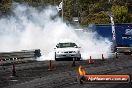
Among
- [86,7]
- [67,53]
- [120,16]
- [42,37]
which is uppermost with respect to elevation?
[86,7]

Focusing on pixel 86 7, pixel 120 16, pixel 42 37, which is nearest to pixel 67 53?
pixel 42 37

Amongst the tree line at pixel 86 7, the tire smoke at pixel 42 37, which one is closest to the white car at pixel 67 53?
the tire smoke at pixel 42 37

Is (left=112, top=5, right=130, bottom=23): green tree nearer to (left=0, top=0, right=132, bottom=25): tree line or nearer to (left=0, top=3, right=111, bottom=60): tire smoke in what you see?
(left=0, top=0, right=132, bottom=25): tree line

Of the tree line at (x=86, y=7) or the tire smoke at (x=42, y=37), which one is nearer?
the tire smoke at (x=42, y=37)

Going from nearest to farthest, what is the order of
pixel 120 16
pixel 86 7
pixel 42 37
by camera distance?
pixel 42 37 → pixel 120 16 → pixel 86 7

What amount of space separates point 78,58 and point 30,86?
17.0 metres

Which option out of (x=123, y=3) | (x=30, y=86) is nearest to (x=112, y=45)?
(x=30, y=86)

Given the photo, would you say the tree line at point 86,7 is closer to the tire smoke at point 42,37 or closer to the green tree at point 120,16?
the green tree at point 120,16

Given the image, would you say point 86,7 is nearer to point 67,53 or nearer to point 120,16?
point 120,16

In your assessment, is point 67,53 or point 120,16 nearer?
point 67,53

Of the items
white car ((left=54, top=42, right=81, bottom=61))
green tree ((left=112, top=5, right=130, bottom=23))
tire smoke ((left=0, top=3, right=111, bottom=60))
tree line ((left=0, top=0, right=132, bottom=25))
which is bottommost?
white car ((left=54, top=42, right=81, bottom=61))

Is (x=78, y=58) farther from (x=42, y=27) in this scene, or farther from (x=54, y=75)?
(x=42, y=27)

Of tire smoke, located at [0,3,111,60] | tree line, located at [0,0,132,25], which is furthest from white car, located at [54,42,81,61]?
tree line, located at [0,0,132,25]

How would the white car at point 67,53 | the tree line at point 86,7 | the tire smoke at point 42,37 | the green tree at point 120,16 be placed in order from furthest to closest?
the tree line at point 86,7 → the green tree at point 120,16 → the tire smoke at point 42,37 → the white car at point 67,53
